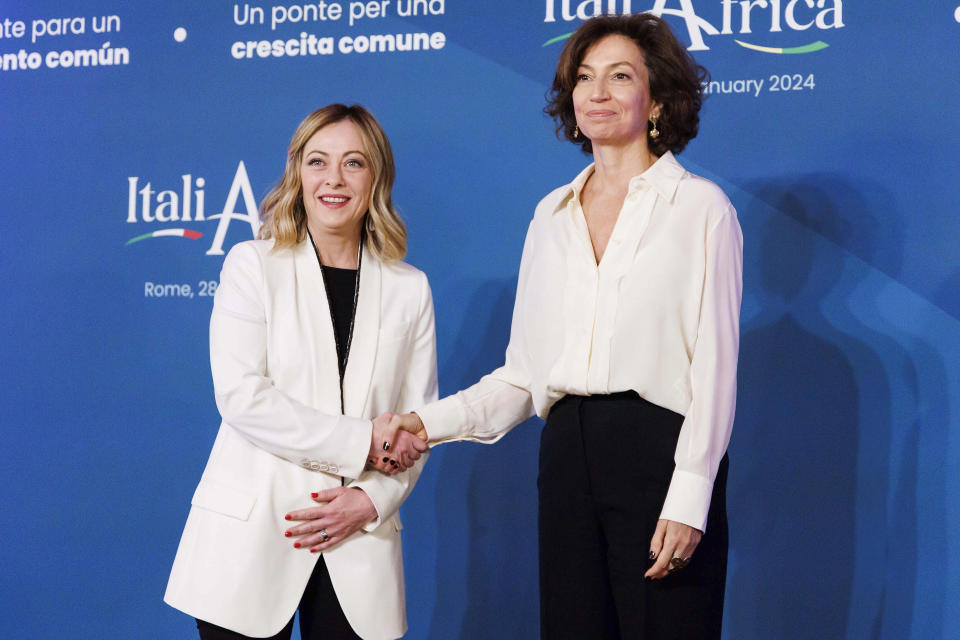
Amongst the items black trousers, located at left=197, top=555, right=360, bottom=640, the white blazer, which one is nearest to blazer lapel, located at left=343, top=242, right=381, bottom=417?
the white blazer

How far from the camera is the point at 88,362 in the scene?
388 cm

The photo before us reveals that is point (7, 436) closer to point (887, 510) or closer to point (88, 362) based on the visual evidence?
point (88, 362)

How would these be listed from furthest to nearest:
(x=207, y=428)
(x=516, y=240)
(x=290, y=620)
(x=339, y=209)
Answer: (x=207, y=428)
(x=516, y=240)
(x=339, y=209)
(x=290, y=620)

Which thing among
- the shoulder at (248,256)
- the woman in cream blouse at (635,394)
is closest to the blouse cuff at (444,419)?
the woman in cream blouse at (635,394)

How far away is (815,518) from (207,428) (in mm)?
2067

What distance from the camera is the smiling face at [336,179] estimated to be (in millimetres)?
2516

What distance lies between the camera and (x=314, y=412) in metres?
2.35

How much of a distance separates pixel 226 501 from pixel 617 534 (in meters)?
0.86

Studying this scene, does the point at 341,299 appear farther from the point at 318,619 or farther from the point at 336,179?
the point at 318,619

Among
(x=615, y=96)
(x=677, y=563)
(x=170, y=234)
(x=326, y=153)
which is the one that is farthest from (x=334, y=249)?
(x=170, y=234)

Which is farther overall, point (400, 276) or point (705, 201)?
point (400, 276)

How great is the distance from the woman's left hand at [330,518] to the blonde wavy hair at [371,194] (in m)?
0.59

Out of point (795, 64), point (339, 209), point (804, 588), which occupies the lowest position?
point (804, 588)

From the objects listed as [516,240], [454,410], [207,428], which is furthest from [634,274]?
[207,428]
